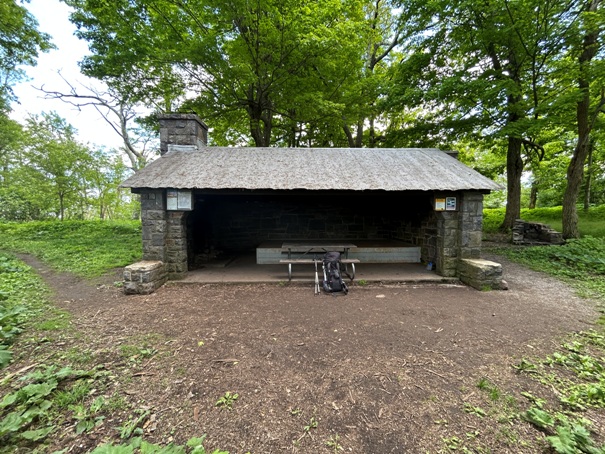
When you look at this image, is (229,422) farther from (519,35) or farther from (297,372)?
(519,35)

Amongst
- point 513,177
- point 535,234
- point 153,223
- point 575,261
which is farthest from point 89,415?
point 513,177

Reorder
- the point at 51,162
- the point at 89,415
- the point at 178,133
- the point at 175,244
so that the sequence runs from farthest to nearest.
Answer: the point at 51,162, the point at 178,133, the point at 175,244, the point at 89,415

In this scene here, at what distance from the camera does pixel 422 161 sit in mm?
6922

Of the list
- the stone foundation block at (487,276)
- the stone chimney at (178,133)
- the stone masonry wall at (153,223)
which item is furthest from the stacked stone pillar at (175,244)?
the stone foundation block at (487,276)

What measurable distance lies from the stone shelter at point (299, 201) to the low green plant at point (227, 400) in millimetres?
3886

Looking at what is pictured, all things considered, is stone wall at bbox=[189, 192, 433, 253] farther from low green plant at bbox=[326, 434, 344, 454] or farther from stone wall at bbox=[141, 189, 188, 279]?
low green plant at bbox=[326, 434, 344, 454]

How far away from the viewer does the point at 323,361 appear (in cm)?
279

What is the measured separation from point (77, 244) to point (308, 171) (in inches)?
380

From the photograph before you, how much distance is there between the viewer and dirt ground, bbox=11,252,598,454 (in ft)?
6.18

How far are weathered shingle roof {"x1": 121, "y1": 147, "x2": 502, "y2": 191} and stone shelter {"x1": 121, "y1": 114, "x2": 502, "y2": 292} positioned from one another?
2cm

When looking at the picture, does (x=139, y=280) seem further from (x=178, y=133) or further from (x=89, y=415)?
(x=178, y=133)

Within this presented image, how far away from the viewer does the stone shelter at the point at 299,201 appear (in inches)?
218

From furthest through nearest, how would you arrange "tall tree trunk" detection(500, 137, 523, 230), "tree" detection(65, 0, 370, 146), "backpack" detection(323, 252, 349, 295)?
"tall tree trunk" detection(500, 137, 523, 230)
"tree" detection(65, 0, 370, 146)
"backpack" detection(323, 252, 349, 295)

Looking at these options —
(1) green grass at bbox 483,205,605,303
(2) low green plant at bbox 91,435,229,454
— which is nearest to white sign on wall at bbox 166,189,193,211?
(2) low green plant at bbox 91,435,229,454
